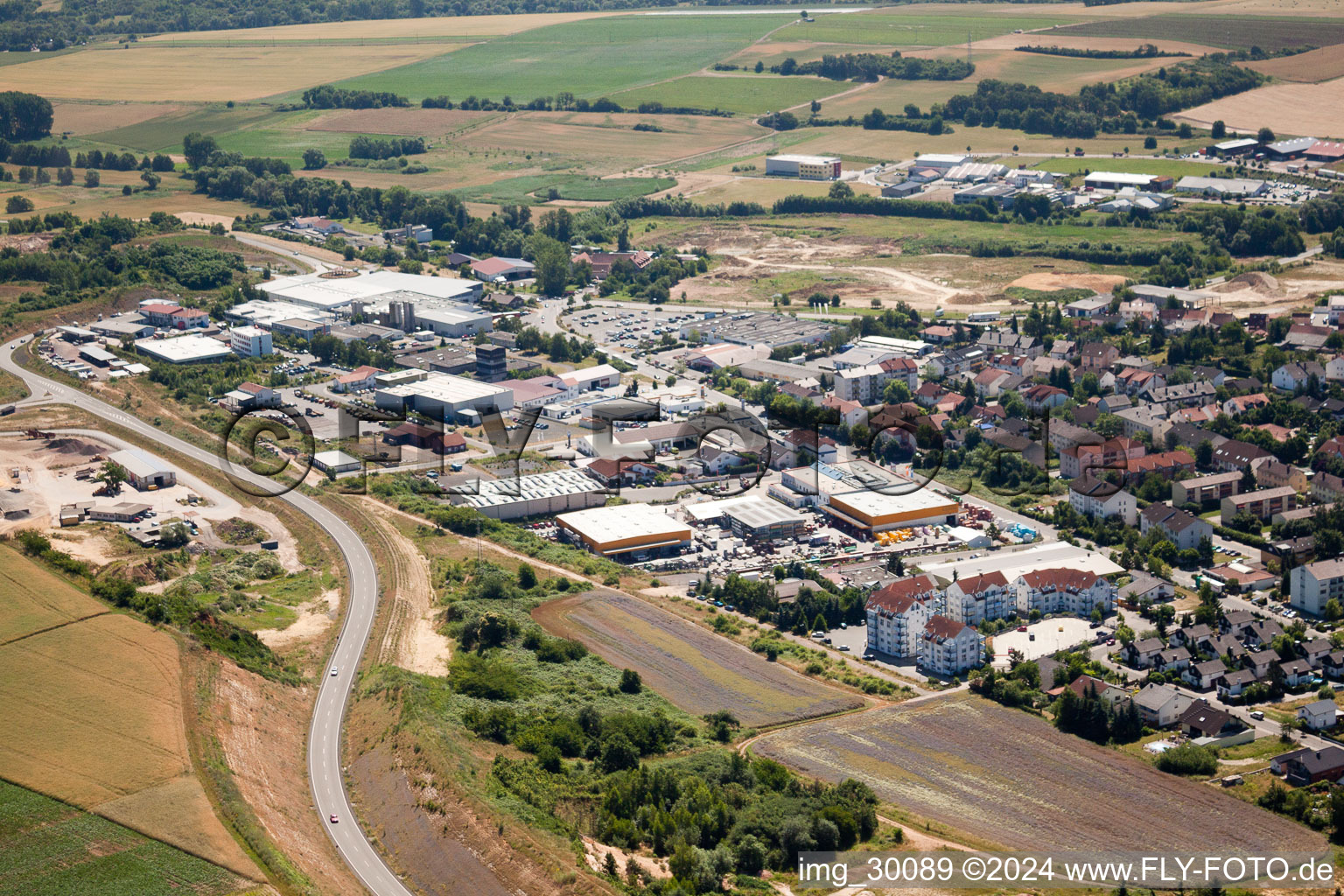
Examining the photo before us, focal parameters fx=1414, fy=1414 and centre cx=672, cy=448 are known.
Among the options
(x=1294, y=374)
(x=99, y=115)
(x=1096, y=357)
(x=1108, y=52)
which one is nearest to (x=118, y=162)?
(x=99, y=115)

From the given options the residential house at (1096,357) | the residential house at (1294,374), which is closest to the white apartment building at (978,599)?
the residential house at (1096,357)

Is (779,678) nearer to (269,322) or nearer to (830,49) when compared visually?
(269,322)

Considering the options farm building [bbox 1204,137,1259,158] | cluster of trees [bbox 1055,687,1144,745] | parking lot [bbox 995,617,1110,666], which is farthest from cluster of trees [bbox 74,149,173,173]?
cluster of trees [bbox 1055,687,1144,745]

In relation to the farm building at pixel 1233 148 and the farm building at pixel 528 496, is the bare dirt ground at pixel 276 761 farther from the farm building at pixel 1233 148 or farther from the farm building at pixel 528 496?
the farm building at pixel 1233 148

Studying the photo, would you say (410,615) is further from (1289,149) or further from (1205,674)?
(1289,149)

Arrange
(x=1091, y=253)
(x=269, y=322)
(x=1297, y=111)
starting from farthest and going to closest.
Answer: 1. (x=1297, y=111)
2. (x=1091, y=253)
3. (x=269, y=322)

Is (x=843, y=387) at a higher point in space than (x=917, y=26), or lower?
lower

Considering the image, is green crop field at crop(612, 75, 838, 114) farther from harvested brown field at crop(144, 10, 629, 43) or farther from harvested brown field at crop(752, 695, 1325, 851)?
harvested brown field at crop(752, 695, 1325, 851)

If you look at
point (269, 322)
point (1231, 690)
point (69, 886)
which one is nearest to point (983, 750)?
point (1231, 690)
